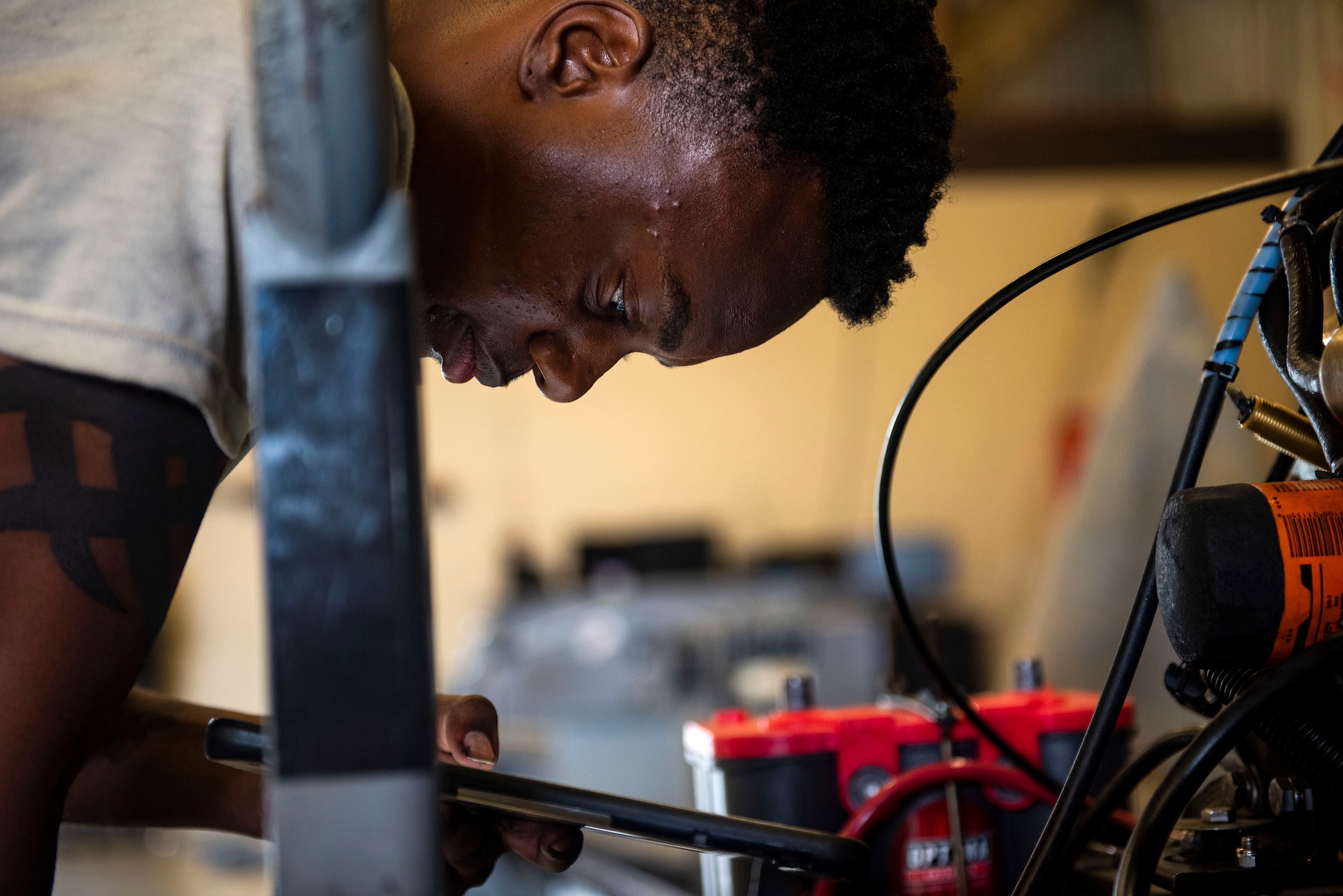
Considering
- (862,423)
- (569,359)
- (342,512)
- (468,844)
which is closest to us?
(342,512)

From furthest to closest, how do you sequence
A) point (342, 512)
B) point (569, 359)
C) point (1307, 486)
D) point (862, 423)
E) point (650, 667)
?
point (862, 423) → point (650, 667) → point (569, 359) → point (1307, 486) → point (342, 512)

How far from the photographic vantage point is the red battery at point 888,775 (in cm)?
81

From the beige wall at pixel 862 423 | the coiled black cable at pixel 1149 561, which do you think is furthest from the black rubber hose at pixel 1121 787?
the beige wall at pixel 862 423

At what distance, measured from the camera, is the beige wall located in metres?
5.51

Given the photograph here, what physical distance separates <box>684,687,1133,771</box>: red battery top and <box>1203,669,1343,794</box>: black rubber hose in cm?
21

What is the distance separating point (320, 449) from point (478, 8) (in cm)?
52

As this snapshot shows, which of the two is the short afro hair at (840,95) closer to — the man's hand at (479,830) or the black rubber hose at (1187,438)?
the black rubber hose at (1187,438)

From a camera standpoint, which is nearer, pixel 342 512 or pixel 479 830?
pixel 342 512

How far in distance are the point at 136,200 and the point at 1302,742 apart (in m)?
0.66

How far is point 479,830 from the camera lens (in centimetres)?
75

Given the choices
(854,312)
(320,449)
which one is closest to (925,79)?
(854,312)

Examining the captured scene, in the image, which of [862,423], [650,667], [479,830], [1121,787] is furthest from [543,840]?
[862,423]

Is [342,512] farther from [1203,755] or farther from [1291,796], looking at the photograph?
[1291,796]

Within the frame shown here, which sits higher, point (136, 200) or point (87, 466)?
point (136, 200)
